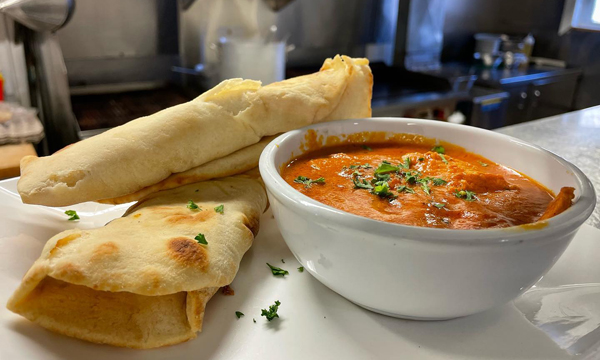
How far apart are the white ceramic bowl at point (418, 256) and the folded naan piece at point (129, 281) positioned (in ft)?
0.58

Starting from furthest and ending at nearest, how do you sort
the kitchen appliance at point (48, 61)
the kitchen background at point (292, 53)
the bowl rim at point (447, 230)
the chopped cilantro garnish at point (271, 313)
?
the kitchen background at point (292, 53) < the kitchen appliance at point (48, 61) < the chopped cilantro garnish at point (271, 313) < the bowl rim at point (447, 230)

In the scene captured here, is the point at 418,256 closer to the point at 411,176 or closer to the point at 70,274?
the point at 411,176

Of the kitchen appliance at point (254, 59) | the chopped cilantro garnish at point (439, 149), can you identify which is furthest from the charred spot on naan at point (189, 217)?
the kitchen appliance at point (254, 59)

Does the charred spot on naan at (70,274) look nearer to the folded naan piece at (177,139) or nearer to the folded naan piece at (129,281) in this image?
the folded naan piece at (129,281)

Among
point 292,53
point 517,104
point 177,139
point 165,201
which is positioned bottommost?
point 517,104

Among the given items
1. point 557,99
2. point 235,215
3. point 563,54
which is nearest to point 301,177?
point 235,215

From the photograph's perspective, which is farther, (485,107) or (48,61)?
(485,107)

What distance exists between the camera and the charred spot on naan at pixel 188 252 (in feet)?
2.89

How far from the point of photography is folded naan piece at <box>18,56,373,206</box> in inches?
43.5

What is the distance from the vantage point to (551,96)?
484cm

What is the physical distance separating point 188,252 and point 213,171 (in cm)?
41

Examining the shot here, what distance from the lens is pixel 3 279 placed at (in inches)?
38.1

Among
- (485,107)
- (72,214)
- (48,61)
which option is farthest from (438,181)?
(485,107)

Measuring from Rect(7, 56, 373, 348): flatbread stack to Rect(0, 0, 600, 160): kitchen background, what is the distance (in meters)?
1.41
